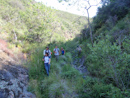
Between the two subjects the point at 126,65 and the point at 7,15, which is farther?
the point at 7,15

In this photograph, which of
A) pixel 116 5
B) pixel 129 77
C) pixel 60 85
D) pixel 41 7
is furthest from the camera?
pixel 116 5

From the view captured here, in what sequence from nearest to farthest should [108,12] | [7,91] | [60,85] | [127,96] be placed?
[127,96] → [7,91] → [60,85] → [108,12]

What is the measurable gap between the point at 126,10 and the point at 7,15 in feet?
48.3

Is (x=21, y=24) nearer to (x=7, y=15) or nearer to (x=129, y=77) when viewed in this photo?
(x=7, y=15)

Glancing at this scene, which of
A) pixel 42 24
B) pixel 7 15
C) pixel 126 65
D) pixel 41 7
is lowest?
pixel 126 65

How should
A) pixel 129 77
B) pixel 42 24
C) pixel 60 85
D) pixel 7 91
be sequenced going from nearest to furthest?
pixel 7 91 → pixel 129 77 → pixel 60 85 → pixel 42 24

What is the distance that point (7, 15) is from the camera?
39.8 ft

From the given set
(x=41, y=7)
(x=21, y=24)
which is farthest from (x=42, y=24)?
(x=21, y=24)

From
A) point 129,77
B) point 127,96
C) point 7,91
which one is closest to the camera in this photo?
point 127,96

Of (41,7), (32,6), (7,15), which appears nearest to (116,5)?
(41,7)

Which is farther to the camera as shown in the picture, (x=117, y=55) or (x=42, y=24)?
(x=42, y=24)

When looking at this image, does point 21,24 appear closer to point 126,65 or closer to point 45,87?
point 45,87

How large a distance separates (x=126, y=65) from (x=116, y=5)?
12102 mm

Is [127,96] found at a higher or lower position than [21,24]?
lower
